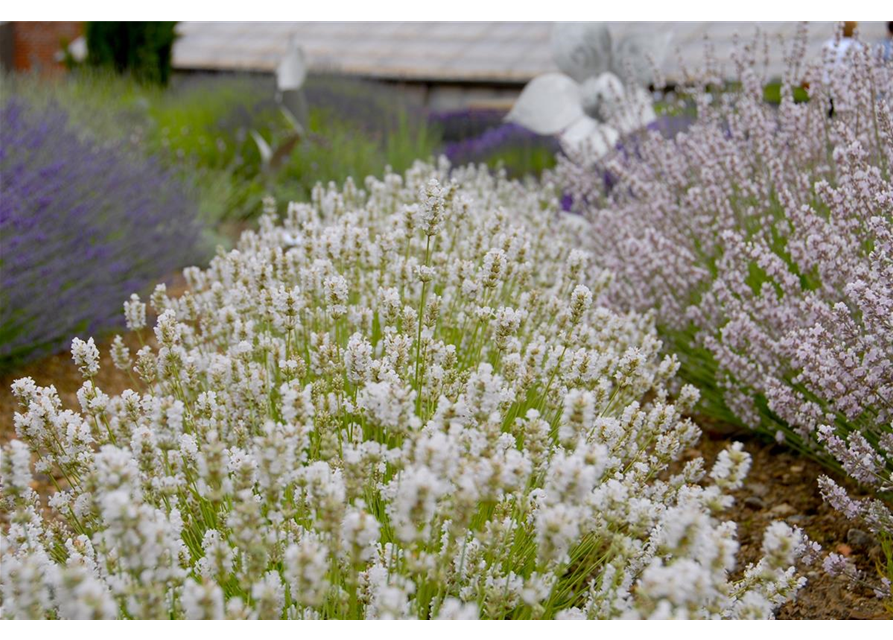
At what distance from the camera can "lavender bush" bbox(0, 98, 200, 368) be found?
369 cm

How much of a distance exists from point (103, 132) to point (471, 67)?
7125 mm

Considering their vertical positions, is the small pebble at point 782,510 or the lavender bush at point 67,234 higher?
the lavender bush at point 67,234

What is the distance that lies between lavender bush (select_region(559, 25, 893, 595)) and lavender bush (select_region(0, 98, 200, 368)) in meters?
2.10

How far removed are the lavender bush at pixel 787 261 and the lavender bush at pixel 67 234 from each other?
2095 millimetres

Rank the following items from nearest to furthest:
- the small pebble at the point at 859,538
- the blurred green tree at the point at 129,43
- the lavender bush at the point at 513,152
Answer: the small pebble at the point at 859,538 < the lavender bush at the point at 513,152 < the blurred green tree at the point at 129,43

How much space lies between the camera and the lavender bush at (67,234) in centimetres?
369

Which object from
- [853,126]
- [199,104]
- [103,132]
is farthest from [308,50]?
[853,126]

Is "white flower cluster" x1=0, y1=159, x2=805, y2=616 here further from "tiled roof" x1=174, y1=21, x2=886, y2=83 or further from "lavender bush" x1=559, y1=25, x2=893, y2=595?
"tiled roof" x1=174, y1=21, x2=886, y2=83

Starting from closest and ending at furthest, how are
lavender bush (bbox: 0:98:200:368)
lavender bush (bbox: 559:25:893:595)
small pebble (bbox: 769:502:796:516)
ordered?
lavender bush (bbox: 559:25:893:595)
small pebble (bbox: 769:502:796:516)
lavender bush (bbox: 0:98:200:368)

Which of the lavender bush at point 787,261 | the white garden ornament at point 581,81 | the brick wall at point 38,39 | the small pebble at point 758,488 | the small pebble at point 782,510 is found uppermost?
the brick wall at point 38,39

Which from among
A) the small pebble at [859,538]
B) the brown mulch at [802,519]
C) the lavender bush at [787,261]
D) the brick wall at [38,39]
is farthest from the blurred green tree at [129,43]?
the small pebble at [859,538]

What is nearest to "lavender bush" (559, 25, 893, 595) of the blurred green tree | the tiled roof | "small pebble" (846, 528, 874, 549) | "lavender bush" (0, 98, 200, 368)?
"small pebble" (846, 528, 874, 549)

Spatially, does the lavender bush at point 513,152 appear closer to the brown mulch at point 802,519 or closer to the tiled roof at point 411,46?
the tiled roof at point 411,46

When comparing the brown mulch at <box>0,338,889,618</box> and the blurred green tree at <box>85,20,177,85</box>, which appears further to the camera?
the blurred green tree at <box>85,20,177,85</box>
